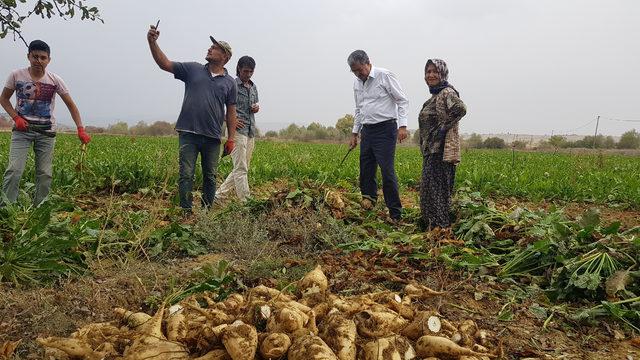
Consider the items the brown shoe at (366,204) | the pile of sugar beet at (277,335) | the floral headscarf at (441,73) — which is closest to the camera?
the pile of sugar beet at (277,335)

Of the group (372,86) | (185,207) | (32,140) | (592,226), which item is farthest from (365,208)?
(32,140)

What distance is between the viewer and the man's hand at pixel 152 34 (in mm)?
4371

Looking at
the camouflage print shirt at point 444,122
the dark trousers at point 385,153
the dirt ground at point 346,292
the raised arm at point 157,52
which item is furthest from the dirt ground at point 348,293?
the raised arm at point 157,52

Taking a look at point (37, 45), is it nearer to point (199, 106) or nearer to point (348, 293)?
point (199, 106)

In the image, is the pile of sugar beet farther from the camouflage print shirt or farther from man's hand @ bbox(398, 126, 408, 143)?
man's hand @ bbox(398, 126, 408, 143)

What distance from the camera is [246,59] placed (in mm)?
5898

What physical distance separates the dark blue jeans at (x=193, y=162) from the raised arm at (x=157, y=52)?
2.25 ft

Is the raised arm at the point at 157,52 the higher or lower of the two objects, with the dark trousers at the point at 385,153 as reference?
higher

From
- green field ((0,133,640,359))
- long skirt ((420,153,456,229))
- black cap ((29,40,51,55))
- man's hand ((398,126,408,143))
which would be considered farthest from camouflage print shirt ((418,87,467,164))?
black cap ((29,40,51,55))

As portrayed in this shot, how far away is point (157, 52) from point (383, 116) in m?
2.41

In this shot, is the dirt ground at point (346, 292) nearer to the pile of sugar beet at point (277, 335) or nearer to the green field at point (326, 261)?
the green field at point (326, 261)

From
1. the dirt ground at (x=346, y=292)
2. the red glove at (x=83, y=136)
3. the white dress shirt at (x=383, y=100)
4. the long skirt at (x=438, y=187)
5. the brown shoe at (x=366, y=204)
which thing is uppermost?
the white dress shirt at (x=383, y=100)

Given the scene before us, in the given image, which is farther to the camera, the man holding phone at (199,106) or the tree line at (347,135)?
the tree line at (347,135)

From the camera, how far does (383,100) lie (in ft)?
16.5
